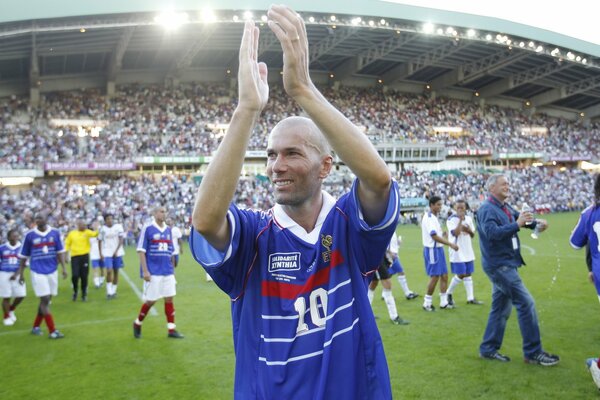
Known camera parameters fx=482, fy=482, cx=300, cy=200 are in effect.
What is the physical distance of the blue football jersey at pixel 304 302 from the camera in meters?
1.96

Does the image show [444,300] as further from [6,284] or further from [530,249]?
[530,249]

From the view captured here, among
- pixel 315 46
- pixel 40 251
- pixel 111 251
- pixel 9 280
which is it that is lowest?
pixel 9 280

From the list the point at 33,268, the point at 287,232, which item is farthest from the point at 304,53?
the point at 33,268

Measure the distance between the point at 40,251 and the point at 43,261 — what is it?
208mm

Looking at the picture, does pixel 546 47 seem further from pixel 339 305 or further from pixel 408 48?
pixel 339 305

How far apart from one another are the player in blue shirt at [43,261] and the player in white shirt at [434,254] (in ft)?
24.0

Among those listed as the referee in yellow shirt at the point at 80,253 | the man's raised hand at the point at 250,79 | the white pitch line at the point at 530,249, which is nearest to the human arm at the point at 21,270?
the referee in yellow shirt at the point at 80,253

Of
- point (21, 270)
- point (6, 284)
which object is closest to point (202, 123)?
point (6, 284)

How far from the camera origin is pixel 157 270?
881 cm

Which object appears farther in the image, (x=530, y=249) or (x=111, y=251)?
(x=530, y=249)

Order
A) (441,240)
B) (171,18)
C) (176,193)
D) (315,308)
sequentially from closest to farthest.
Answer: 1. (315,308)
2. (441,240)
3. (171,18)
4. (176,193)

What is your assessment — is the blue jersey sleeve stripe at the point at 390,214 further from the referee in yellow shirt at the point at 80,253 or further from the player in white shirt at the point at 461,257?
the referee in yellow shirt at the point at 80,253

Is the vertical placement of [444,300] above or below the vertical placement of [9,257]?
below

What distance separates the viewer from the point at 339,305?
2029 mm
